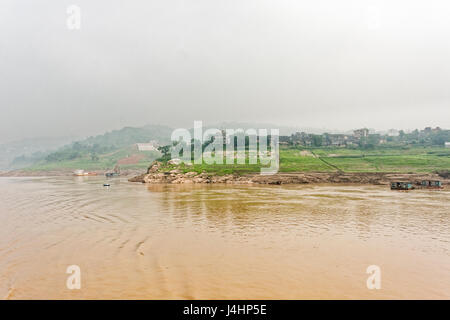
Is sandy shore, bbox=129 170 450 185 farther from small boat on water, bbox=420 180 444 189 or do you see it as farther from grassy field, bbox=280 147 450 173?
grassy field, bbox=280 147 450 173

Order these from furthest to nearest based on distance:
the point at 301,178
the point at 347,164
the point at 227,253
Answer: the point at 347,164 < the point at 301,178 < the point at 227,253

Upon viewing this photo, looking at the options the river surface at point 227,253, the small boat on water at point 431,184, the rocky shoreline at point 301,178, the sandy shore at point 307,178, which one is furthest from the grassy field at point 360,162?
the river surface at point 227,253

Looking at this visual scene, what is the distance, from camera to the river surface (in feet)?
42.5

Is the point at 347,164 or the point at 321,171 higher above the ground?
the point at 347,164

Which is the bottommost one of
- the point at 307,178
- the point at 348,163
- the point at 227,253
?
the point at 307,178

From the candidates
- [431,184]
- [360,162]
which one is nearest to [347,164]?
[360,162]

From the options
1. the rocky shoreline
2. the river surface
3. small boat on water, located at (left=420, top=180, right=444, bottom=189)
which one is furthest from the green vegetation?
the river surface

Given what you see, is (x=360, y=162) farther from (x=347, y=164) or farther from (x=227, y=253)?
(x=227, y=253)

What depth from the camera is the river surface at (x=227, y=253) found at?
13.0 m

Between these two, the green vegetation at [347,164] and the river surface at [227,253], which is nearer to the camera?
the river surface at [227,253]

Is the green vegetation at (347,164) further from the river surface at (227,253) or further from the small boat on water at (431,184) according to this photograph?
the river surface at (227,253)

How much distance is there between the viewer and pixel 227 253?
18094mm
